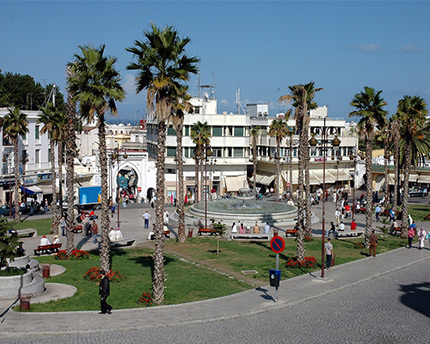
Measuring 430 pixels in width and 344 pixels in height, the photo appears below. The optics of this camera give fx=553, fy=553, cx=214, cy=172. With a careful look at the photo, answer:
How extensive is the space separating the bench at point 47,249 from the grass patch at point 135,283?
122cm

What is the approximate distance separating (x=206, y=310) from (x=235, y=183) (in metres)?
55.2

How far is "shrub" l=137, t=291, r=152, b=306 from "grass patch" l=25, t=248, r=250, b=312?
0.24 metres

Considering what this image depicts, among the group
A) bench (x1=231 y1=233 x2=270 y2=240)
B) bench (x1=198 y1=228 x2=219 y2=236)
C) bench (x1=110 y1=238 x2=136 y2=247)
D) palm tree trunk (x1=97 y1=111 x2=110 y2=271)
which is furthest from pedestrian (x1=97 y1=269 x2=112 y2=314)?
bench (x1=198 y1=228 x2=219 y2=236)

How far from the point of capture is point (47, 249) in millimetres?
32750

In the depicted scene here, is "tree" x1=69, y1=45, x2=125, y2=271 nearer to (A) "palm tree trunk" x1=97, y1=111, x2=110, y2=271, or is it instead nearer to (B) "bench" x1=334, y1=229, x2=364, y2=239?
(A) "palm tree trunk" x1=97, y1=111, x2=110, y2=271

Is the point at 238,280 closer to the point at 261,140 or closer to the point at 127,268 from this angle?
the point at 127,268

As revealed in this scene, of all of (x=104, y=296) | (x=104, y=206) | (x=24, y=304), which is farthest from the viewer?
(x=104, y=206)

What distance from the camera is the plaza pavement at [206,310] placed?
1848cm

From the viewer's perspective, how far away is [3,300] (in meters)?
21.5

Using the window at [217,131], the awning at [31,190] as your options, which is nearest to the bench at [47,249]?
the awning at [31,190]

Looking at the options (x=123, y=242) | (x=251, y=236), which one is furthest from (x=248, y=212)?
(x=123, y=242)

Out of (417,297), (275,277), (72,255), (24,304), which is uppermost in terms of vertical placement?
(275,277)

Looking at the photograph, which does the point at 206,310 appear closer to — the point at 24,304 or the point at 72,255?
the point at 24,304

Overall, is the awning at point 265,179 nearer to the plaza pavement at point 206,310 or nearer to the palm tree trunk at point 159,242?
the plaza pavement at point 206,310
